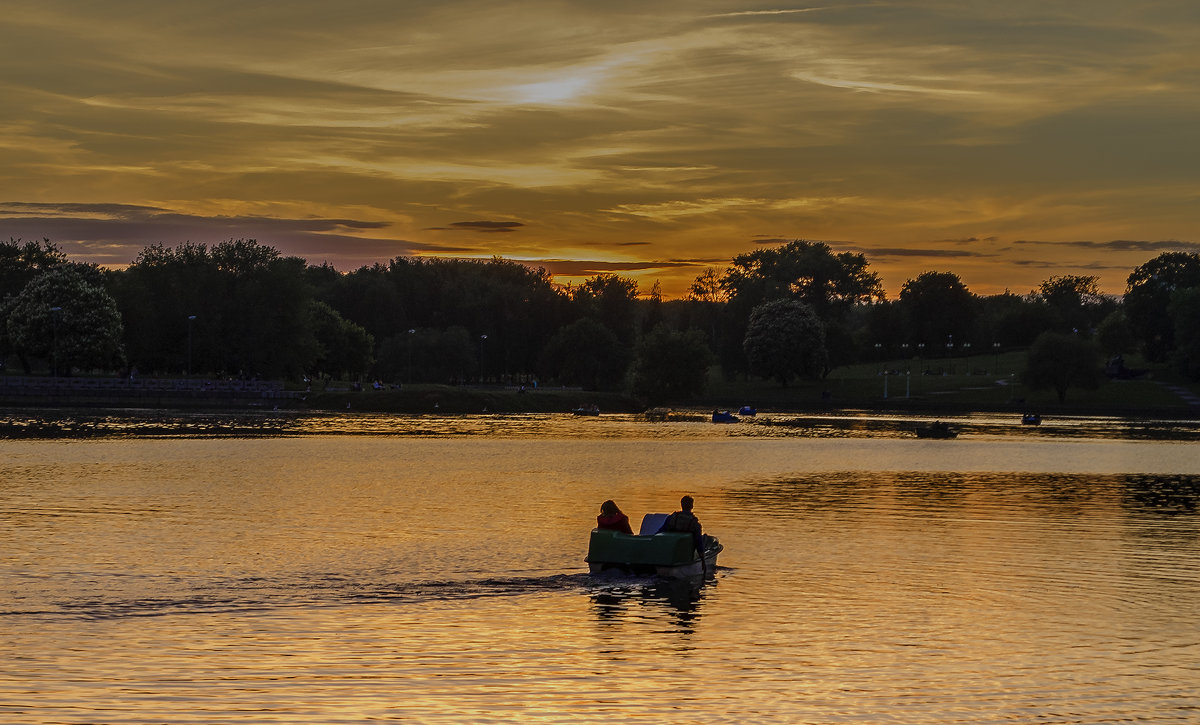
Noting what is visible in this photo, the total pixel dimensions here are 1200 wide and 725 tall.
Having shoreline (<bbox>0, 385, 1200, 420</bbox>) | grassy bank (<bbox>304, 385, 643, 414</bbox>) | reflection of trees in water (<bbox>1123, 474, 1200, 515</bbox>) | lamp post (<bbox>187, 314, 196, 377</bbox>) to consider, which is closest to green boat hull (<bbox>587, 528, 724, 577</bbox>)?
reflection of trees in water (<bbox>1123, 474, 1200, 515</bbox>)

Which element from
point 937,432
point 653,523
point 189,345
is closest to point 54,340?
point 189,345

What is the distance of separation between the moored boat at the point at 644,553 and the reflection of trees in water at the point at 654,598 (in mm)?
338

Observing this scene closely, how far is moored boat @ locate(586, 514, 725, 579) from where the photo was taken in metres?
34.2

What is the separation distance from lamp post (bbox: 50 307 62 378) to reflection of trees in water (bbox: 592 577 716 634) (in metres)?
155

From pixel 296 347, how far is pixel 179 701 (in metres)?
178

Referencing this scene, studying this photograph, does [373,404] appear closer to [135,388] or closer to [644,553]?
[135,388]

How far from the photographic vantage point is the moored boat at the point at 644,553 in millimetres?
34156

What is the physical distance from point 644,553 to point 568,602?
3.53 metres

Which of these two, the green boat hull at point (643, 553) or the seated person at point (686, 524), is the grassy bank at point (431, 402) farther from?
the green boat hull at point (643, 553)

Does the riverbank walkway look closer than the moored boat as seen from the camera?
No

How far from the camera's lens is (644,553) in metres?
34.2

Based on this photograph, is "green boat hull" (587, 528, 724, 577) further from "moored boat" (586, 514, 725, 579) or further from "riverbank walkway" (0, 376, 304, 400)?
"riverbank walkway" (0, 376, 304, 400)

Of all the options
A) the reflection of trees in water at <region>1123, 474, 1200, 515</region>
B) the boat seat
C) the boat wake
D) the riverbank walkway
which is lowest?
the boat wake

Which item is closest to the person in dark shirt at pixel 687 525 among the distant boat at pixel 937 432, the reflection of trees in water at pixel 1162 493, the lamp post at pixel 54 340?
the reflection of trees in water at pixel 1162 493
